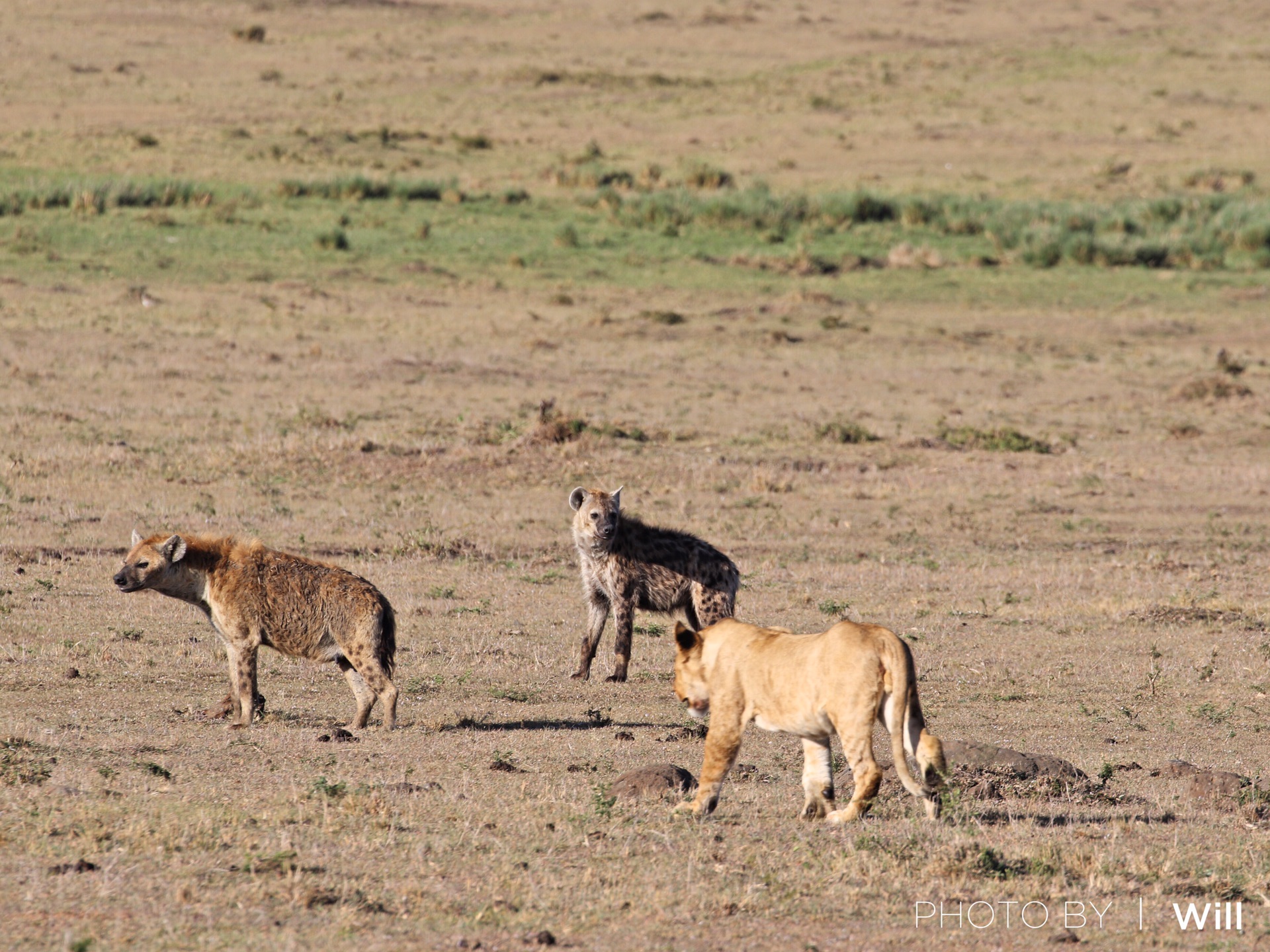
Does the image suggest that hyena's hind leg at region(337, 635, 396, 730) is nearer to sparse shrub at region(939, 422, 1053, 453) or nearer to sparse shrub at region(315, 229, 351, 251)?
sparse shrub at region(939, 422, 1053, 453)

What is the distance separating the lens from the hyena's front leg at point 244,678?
9352 mm

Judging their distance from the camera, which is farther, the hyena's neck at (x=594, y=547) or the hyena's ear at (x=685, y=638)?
the hyena's neck at (x=594, y=547)

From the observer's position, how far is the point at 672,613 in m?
11.8

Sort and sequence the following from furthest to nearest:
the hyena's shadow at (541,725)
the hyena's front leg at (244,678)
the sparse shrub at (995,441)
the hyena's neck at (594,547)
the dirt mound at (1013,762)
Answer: the sparse shrub at (995,441) → the hyena's neck at (594,547) → the hyena's shadow at (541,725) → the hyena's front leg at (244,678) → the dirt mound at (1013,762)

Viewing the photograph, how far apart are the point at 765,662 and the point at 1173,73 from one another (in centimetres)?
Result: 6460

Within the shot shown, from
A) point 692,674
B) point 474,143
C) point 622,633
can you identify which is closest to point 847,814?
point 692,674

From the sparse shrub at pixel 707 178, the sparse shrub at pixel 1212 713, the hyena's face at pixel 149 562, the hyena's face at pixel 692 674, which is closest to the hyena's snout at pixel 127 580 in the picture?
the hyena's face at pixel 149 562

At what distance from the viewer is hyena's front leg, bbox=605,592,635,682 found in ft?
37.5

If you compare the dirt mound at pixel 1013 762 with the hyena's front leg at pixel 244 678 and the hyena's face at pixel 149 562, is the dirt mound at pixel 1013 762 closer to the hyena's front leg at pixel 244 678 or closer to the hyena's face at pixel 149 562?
the hyena's front leg at pixel 244 678

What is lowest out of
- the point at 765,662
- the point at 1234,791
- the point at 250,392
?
the point at 250,392

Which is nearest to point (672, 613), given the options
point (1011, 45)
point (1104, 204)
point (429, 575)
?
point (429, 575)

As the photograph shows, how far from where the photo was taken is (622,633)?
1147 centimetres

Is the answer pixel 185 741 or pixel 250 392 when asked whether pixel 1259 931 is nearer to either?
pixel 185 741

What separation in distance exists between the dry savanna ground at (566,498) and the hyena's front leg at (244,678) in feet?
0.72
